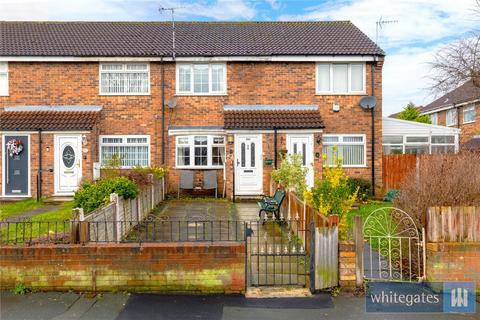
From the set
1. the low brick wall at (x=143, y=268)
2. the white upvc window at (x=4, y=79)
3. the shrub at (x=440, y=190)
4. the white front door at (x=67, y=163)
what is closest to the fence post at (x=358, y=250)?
the shrub at (x=440, y=190)

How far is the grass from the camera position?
468 inches

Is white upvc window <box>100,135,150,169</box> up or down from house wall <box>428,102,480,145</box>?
down

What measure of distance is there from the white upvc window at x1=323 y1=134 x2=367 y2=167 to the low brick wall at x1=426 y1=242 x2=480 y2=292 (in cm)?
1032

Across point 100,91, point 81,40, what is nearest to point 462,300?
point 100,91

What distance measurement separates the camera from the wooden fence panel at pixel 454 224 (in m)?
6.15

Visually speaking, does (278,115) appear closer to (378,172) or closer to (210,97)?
(210,97)

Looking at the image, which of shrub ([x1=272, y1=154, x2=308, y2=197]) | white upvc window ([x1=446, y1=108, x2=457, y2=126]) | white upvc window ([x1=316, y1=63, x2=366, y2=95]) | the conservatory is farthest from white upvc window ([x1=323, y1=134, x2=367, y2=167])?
white upvc window ([x1=446, y1=108, x2=457, y2=126])

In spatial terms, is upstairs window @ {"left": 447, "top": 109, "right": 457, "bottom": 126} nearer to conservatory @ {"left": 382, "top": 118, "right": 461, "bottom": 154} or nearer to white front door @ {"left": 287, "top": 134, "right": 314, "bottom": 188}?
conservatory @ {"left": 382, "top": 118, "right": 461, "bottom": 154}

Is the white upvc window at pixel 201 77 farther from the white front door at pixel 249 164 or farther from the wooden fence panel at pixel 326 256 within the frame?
the wooden fence panel at pixel 326 256

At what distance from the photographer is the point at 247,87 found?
16.4 m

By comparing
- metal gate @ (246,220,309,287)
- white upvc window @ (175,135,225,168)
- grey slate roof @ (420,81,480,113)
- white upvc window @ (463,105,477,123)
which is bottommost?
metal gate @ (246,220,309,287)

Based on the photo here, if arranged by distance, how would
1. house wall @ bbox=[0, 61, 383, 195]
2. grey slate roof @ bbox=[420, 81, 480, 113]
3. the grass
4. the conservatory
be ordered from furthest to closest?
grey slate roof @ bbox=[420, 81, 480, 113], the conservatory, house wall @ bbox=[0, 61, 383, 195], the grass

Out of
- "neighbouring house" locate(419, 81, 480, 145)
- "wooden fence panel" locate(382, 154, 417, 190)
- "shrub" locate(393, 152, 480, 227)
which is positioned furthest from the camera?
"neighbouring house" locate(419, 81, 480, 145)

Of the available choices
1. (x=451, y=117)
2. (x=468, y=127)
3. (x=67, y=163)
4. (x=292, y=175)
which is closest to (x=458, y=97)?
(x=451, y=117)
